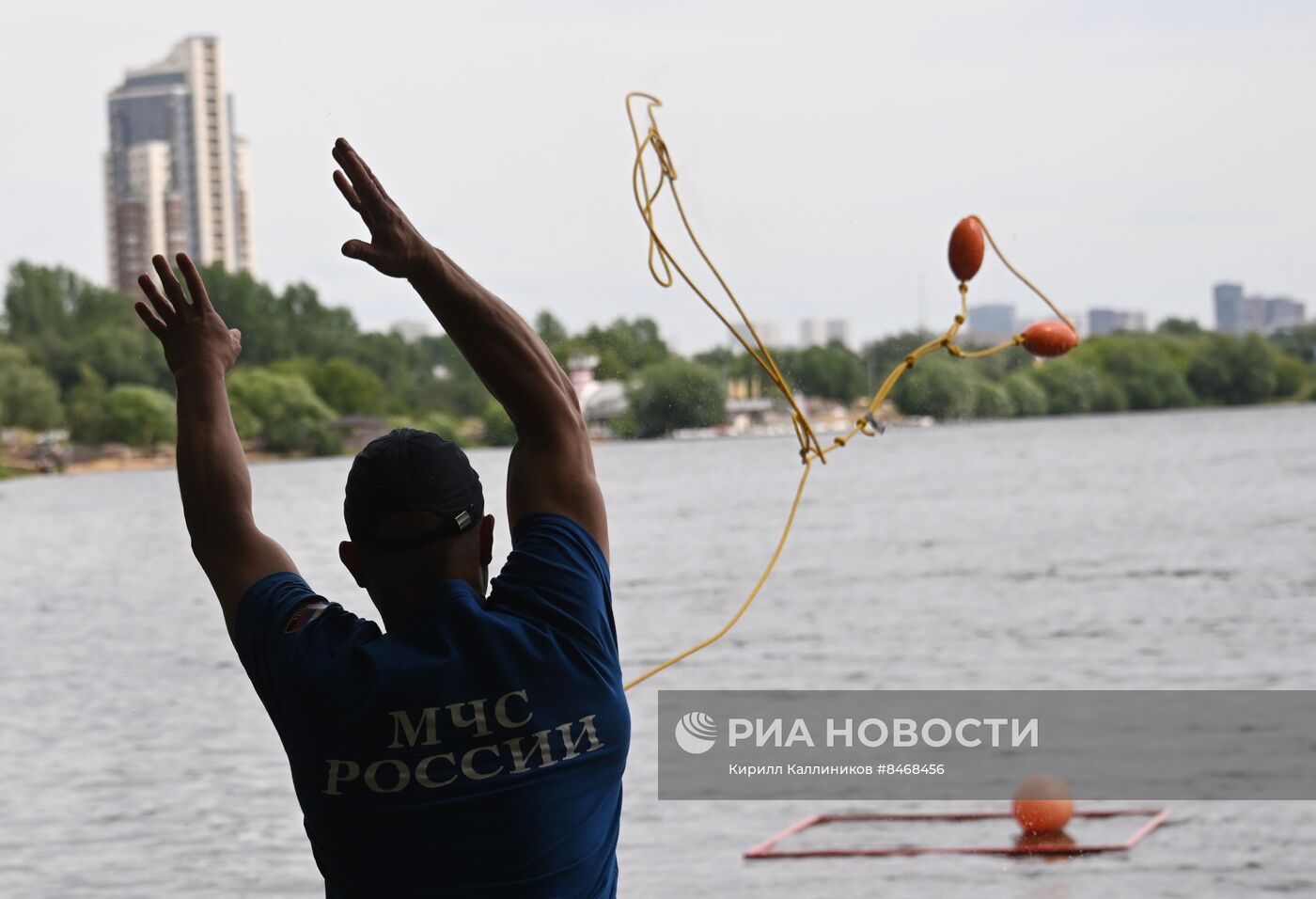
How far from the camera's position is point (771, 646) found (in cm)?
2117

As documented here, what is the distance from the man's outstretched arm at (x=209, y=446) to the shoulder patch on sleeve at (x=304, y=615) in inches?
3.7

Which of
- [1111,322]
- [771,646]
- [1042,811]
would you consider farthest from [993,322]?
[1111,322]

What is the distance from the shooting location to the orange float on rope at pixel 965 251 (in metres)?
4.88

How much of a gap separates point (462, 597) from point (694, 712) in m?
15.1

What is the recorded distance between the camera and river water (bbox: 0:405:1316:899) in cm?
1006

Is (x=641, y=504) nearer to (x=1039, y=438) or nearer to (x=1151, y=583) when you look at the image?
(x=1151, y=583)

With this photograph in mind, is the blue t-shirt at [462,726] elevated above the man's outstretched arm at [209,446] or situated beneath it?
situated beneath

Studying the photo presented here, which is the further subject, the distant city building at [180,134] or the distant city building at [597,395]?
the distant city building at [180,134]

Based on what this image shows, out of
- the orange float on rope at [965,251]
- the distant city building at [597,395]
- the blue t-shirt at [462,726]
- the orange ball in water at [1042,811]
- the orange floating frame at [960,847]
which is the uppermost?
the orange float on rope at [965,251]

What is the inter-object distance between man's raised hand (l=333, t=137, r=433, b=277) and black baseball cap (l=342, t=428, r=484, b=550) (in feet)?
0.66

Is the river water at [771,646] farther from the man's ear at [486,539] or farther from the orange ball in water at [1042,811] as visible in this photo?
the man's ear at [486,539]

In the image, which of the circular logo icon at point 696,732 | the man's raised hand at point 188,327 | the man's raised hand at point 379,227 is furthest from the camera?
the circular logo icon at point 696,732

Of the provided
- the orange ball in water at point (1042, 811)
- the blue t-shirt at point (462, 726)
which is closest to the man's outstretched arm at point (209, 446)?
the blue t-shirt at point (462, 726)

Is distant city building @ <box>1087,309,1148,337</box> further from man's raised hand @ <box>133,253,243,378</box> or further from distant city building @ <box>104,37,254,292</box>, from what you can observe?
man's raised hand @ <box>133,253,243,378</box>
